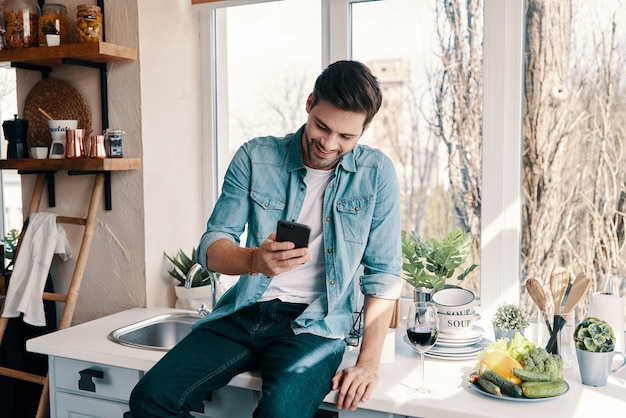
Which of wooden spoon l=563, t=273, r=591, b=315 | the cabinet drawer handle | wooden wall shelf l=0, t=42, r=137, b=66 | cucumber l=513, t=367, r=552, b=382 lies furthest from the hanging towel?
wooden spoon l=563, t=273, r=591, b=315

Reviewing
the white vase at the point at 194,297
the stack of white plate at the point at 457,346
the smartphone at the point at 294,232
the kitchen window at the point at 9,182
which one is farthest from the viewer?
the kitchen window at the point at 9,182

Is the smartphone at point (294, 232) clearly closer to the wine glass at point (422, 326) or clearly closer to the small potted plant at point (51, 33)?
the wine glass at point (422, 326)

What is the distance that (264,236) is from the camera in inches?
75.7

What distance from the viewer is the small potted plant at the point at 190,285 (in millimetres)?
2566

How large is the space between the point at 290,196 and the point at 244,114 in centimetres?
95

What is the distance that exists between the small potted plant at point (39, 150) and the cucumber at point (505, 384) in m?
1.79

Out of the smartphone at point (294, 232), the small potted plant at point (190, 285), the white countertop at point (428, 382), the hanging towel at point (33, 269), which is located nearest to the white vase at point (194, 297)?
the small potted plant at point (190, 285)

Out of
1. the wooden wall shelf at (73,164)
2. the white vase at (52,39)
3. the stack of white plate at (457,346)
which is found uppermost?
the white vase at (52,39)

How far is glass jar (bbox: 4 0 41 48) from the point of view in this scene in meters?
2.44

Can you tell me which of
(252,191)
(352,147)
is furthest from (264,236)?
(352,147)

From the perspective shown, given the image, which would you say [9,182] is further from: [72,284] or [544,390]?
[544,390]

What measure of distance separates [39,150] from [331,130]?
1.31m

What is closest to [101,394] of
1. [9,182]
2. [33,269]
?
[33,269]

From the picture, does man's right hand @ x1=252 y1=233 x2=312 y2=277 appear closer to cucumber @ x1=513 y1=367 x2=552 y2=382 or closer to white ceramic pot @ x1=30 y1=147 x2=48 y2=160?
cucumber @ x1=513 y1=367 x2=552 y2=382
